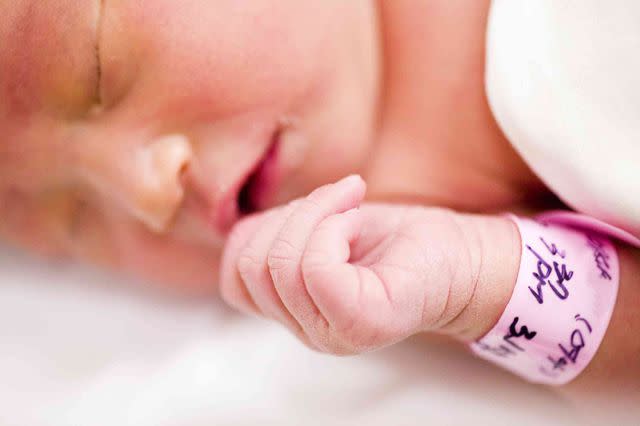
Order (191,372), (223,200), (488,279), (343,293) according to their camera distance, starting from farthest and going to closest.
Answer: (191,372)
(223,200)
(488,279)
(343,293)

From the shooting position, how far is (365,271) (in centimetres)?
62

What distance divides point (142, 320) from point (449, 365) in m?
0.44

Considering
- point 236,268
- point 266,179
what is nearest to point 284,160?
point 266,179

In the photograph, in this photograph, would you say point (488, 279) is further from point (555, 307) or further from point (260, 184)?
point (260, 184)

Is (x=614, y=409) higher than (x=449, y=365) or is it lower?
lower

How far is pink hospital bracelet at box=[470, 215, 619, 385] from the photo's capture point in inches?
27.8

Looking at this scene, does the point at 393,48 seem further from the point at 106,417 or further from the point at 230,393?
the point at 106,417

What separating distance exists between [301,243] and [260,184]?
0.81 ft

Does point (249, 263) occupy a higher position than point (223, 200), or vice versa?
point (223, 200)

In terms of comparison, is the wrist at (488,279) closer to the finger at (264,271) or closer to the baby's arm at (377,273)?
the baby's arm at (377,273)

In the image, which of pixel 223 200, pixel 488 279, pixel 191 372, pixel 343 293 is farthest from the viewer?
pixel 191 372

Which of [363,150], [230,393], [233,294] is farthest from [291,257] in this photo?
[230,393]

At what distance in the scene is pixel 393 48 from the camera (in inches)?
35.9

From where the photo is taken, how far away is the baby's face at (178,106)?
73 cm
